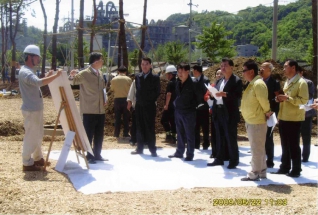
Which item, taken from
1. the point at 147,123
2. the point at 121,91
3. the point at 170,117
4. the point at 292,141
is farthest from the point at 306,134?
the point at 121,91

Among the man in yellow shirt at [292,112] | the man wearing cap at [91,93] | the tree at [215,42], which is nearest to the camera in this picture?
the man in yellow shirt at [292,112]

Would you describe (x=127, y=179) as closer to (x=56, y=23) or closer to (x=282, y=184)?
(x=282, y=184)

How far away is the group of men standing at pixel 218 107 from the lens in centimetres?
590

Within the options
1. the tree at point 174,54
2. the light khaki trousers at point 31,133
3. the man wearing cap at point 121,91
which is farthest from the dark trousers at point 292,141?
the tree at point 174,54

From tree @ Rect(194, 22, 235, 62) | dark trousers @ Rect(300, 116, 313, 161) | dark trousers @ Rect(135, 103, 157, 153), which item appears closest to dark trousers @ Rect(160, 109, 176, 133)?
dark trousers @ Rect(135, 103, 157, 153)

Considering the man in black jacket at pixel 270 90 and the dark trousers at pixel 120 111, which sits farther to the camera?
the dark trousers at pixel 120 111

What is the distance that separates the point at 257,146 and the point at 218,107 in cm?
114

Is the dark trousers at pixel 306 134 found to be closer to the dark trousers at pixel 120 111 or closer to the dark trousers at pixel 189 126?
the dark trousers at pixel 189 126

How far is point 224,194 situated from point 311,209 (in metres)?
0.99

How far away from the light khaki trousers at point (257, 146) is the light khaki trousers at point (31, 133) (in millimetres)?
2871

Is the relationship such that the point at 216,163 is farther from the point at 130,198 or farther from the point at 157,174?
the point at 130,198

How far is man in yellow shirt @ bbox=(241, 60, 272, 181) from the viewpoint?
5.70 m

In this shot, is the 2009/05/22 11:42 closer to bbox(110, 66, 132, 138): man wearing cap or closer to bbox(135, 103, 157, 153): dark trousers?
bbox(135, 103, 157, 153): dark trousers

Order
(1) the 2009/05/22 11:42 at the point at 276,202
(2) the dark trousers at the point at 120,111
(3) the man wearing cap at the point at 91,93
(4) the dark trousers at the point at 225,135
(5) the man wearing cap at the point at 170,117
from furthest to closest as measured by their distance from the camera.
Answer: (2) the dark trousers at the point at 120,111 → (5) the man wearing cap at the point at 170,117 → (3) the man wearing cap at the point at 91,93 → (4) the dark trousers at the point at 225,135 → (1) the 2009/05/22 11:42 at the point at 276,202
